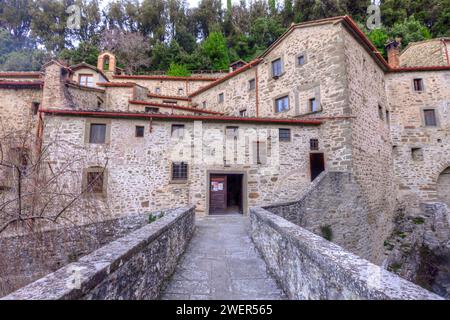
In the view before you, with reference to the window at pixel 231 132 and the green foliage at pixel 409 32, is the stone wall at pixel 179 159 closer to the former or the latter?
the window at pixel 231 132

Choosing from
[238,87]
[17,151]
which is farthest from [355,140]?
[17,151]

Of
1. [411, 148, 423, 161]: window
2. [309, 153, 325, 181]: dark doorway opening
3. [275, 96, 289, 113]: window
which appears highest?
[275, 96, 289, 113]: window

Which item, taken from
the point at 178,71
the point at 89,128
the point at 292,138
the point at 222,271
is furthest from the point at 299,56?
the point at 178,71

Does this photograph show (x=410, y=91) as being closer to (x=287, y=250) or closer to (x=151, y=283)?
(x=287, y=250)

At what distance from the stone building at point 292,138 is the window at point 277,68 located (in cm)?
8

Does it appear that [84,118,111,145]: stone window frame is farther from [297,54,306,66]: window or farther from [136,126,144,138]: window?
[297,54,306,66]: window

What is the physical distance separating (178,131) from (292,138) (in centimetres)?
568

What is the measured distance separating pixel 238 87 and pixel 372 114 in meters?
8.75

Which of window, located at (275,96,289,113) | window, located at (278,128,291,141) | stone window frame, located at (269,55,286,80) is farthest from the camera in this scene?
stone window frame, located at (269,55,286,80)

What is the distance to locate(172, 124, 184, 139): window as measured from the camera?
10.7 metres

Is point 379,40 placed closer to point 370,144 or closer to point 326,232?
point 370,144

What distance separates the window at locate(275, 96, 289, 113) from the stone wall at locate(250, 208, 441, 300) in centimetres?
1061

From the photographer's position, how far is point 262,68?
15.1 metres

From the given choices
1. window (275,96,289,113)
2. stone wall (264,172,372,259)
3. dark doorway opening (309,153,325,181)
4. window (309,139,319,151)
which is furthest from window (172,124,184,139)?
dark doorway opening (309,153,325,181)
